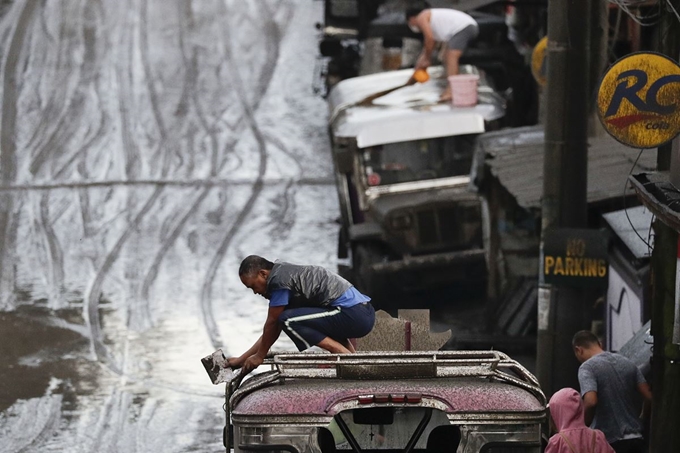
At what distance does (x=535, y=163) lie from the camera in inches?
670

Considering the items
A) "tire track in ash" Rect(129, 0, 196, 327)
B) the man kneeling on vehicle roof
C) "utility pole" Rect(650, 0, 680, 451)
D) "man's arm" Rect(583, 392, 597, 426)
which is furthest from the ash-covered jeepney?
"tire track in ash" Rect(129, 0, 196, 327)

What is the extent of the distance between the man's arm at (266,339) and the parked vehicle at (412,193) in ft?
31.9

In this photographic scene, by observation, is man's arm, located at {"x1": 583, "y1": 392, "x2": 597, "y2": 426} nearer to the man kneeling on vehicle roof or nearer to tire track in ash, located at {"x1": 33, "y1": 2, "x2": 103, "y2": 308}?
the man kneeling on vehicle roof

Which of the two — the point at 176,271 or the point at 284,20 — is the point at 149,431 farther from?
the point at 284,20

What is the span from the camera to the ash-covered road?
51.1ft

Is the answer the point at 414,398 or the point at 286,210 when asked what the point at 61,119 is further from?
the point at 414,398

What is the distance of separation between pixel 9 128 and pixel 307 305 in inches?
801

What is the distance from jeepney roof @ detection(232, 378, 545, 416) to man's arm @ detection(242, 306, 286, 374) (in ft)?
2.11

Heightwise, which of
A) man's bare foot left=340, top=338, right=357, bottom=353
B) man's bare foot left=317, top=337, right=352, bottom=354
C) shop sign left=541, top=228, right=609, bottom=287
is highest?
man's bare foot left=317, top=337, right=352, bottom=354

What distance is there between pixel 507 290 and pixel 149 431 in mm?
5735

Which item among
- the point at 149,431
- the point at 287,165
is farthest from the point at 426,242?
the point at 287,165

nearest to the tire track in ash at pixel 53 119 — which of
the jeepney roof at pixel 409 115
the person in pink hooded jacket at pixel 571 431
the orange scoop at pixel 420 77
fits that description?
the jeepney roof at pixel 409 115

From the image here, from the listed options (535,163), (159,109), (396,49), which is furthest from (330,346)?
(159,109)

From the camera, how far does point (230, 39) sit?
3350 cm
